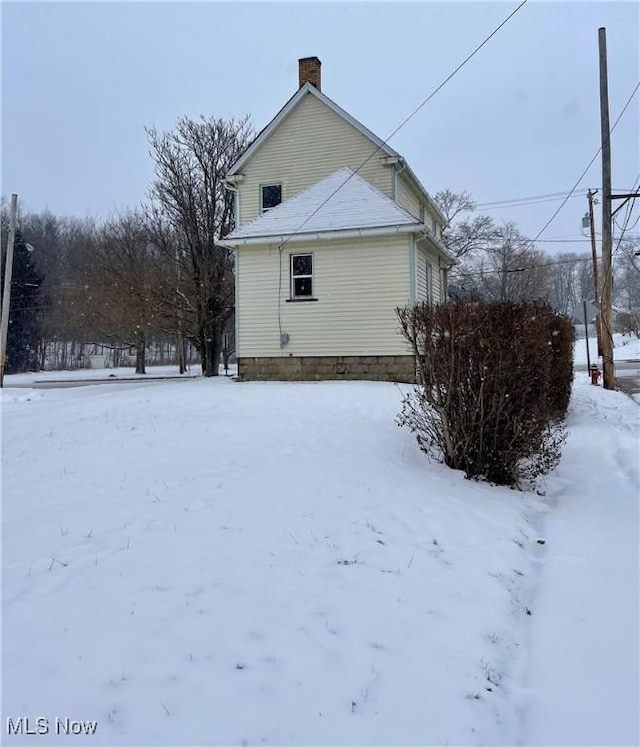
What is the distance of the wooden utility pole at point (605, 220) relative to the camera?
1453 centimetres

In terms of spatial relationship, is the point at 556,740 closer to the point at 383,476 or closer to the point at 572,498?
the point at 383,476

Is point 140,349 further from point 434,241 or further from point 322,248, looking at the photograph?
point 434,241

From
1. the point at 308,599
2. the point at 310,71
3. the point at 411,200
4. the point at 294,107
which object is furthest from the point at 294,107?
the point at 308,599

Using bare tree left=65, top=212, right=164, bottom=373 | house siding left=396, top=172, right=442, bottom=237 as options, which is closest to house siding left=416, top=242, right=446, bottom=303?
house siding left=396, top=172, right=442, bottom=237

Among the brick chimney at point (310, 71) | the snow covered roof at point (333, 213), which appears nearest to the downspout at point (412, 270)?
the snow covered roof at point (333, 213)

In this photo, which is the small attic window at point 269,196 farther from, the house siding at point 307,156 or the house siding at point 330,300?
the house siding at point 330,300

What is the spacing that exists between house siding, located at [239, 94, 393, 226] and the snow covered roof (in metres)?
0.50

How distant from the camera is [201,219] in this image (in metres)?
23.2

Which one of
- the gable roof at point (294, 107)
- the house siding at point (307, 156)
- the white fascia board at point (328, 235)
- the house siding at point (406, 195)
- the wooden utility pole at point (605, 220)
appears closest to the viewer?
the white fascia board at point (328, 235)

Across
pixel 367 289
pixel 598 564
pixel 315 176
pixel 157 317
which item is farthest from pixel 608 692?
pixel 157 317

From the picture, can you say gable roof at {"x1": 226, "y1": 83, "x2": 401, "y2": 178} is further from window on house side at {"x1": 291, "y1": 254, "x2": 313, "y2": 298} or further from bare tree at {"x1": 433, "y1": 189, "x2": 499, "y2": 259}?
bare tree at {"x1": 433, "y1": 189, "x2": 499, "y2": 259}

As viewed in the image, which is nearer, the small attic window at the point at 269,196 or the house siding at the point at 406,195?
the house siding at the point at 406,195

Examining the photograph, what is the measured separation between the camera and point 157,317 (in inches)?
953

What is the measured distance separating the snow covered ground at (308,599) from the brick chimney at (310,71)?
47.6 feet
